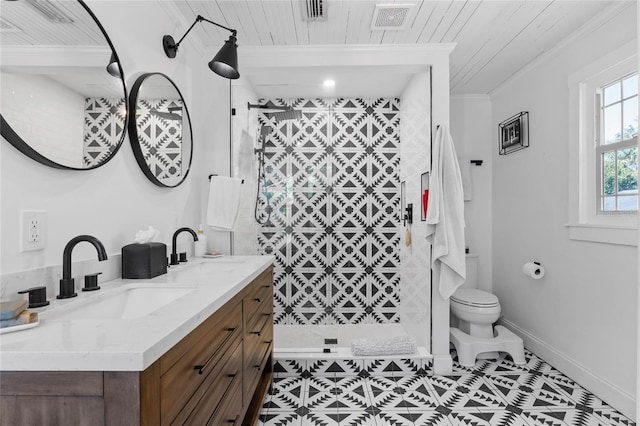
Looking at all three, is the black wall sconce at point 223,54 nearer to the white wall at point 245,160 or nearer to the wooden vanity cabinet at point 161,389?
the white wall at point 245,160

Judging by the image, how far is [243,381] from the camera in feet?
A: 4.86

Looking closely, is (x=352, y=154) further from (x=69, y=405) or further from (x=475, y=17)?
(x=69, y=405)

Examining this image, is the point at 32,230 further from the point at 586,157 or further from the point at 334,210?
the point at 586,157

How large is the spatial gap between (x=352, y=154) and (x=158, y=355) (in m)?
2.57

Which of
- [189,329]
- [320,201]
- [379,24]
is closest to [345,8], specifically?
[379,24]

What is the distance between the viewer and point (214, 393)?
1113 millimetres

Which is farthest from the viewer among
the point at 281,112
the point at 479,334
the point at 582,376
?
the point at 281,112

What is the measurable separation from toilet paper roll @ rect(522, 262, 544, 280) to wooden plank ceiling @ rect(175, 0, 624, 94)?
165cm

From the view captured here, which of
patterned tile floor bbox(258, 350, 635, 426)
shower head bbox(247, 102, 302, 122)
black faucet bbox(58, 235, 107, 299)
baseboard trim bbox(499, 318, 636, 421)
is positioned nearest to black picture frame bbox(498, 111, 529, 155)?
baseboard trim bbox(499, 318, 636, 421)

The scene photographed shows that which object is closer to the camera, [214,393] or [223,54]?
[214,393]

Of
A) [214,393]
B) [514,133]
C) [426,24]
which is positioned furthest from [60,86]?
[514,133]

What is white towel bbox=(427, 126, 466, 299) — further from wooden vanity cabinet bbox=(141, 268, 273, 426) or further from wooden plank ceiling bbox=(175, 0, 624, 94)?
wooden vanity cabinet bbox=(141, 268, 273, 426)

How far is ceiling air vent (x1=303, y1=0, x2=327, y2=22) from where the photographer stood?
1.95 meters

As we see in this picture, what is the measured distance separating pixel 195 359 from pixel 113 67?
Result: 1.25 m
